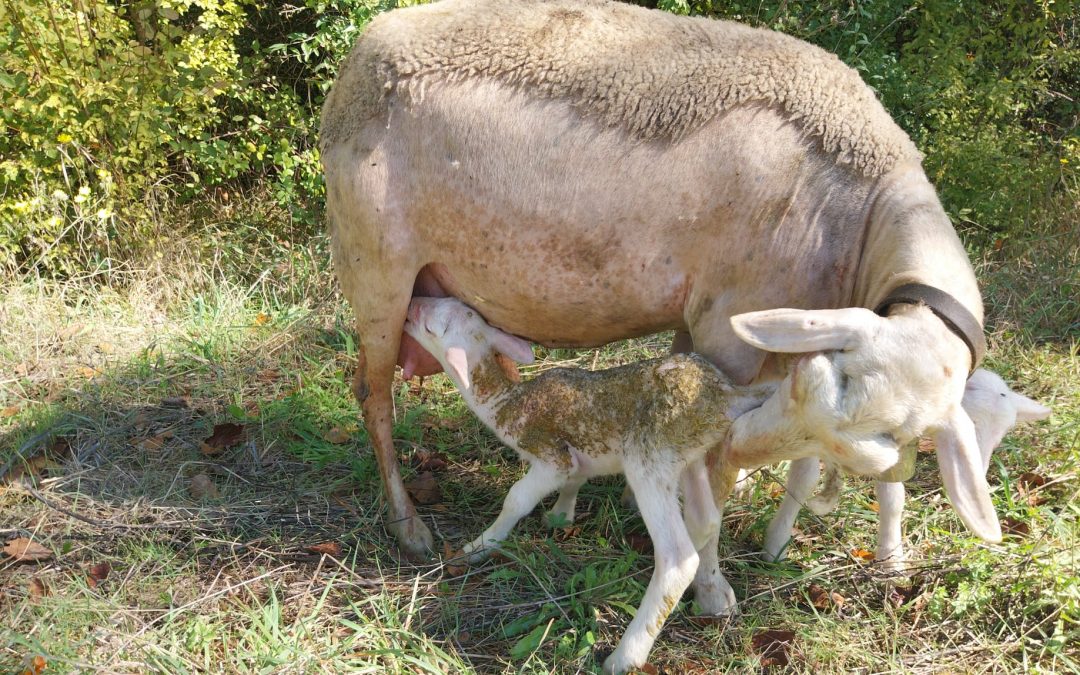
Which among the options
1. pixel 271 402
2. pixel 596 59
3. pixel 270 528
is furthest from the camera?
pixel 271 402

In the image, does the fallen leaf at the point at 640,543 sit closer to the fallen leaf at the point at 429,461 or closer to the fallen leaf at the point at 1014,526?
the fallen leaf at the point at 429,461

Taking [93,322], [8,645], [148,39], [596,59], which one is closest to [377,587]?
[8,645]

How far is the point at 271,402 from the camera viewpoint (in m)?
5.09

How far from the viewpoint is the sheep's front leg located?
11.9ft

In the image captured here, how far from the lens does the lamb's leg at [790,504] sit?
3727 millimetres

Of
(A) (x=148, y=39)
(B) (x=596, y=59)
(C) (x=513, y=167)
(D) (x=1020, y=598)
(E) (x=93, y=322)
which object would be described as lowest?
(E) (x=93, y=322)

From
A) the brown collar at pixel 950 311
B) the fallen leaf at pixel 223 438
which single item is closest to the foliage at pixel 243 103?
the fallen leaf at pixel 223 438

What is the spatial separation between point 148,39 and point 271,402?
116 inches

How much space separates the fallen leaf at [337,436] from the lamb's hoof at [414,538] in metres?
0.86

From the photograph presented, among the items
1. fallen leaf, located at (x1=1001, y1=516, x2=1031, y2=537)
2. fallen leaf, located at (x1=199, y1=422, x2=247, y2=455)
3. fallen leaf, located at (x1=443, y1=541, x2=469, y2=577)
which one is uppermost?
fallen leaf, located at (x1=1001, y1=516, x2=1031, y2=537)

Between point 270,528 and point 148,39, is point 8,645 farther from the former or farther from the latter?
point 148,39

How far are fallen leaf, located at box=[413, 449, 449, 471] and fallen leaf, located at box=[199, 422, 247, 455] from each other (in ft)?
2.91

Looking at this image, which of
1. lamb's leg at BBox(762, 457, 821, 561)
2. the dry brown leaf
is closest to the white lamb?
lamb's leg at BBox(762, 457, 821, 561)

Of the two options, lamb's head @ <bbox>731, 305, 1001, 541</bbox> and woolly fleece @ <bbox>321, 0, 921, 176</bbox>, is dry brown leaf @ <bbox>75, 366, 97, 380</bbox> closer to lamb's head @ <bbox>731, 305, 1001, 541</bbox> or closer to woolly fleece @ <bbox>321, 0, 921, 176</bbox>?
woolly fleece @ <bbox>321, 0, 921, 176</bbox>
